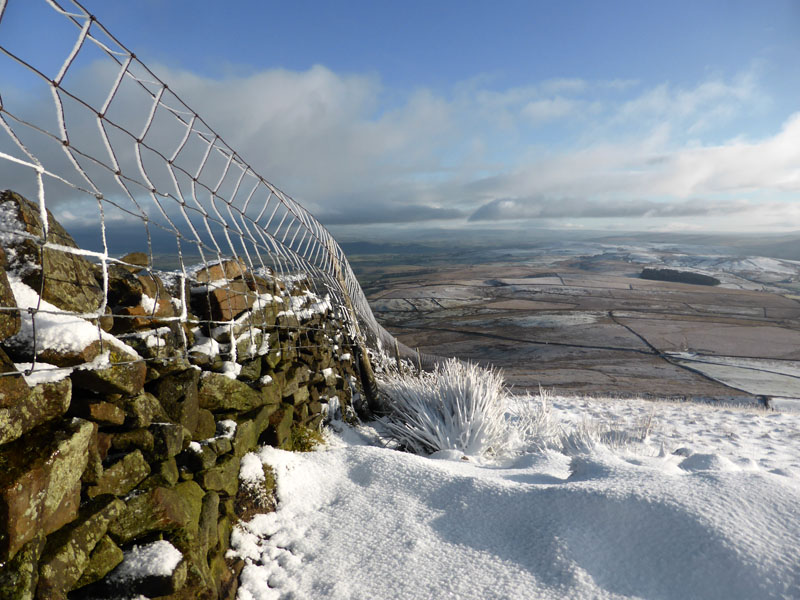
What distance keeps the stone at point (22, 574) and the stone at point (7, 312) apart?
63cm

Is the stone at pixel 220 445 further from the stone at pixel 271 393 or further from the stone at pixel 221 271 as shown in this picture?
the stone at pixel 221 271

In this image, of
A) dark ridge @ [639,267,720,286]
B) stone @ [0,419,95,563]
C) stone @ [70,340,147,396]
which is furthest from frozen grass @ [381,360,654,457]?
dark ridge @ [639,267,720,286]

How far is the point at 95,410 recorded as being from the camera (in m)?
1.66

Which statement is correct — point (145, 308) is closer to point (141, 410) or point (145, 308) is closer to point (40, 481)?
point (141, 410)

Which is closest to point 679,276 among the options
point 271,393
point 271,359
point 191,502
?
point 271,359

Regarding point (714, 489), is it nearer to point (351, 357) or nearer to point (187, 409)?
point (187, 409)

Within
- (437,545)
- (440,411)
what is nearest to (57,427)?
(437,545)

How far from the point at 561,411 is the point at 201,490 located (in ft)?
19.0

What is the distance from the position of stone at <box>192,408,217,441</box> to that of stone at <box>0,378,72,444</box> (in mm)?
804

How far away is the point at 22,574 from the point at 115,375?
2.22 feet

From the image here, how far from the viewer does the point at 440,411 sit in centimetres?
419

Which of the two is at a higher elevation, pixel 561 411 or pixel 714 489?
pixel 714 489

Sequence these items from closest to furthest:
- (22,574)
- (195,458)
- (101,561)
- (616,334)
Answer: (22,574) < (101,561) < (195,458) < (616,334)

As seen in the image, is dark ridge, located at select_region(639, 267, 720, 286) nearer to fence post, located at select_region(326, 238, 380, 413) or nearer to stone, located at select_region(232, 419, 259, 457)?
fence post, located at select_region(326, 238, 380, 413)
